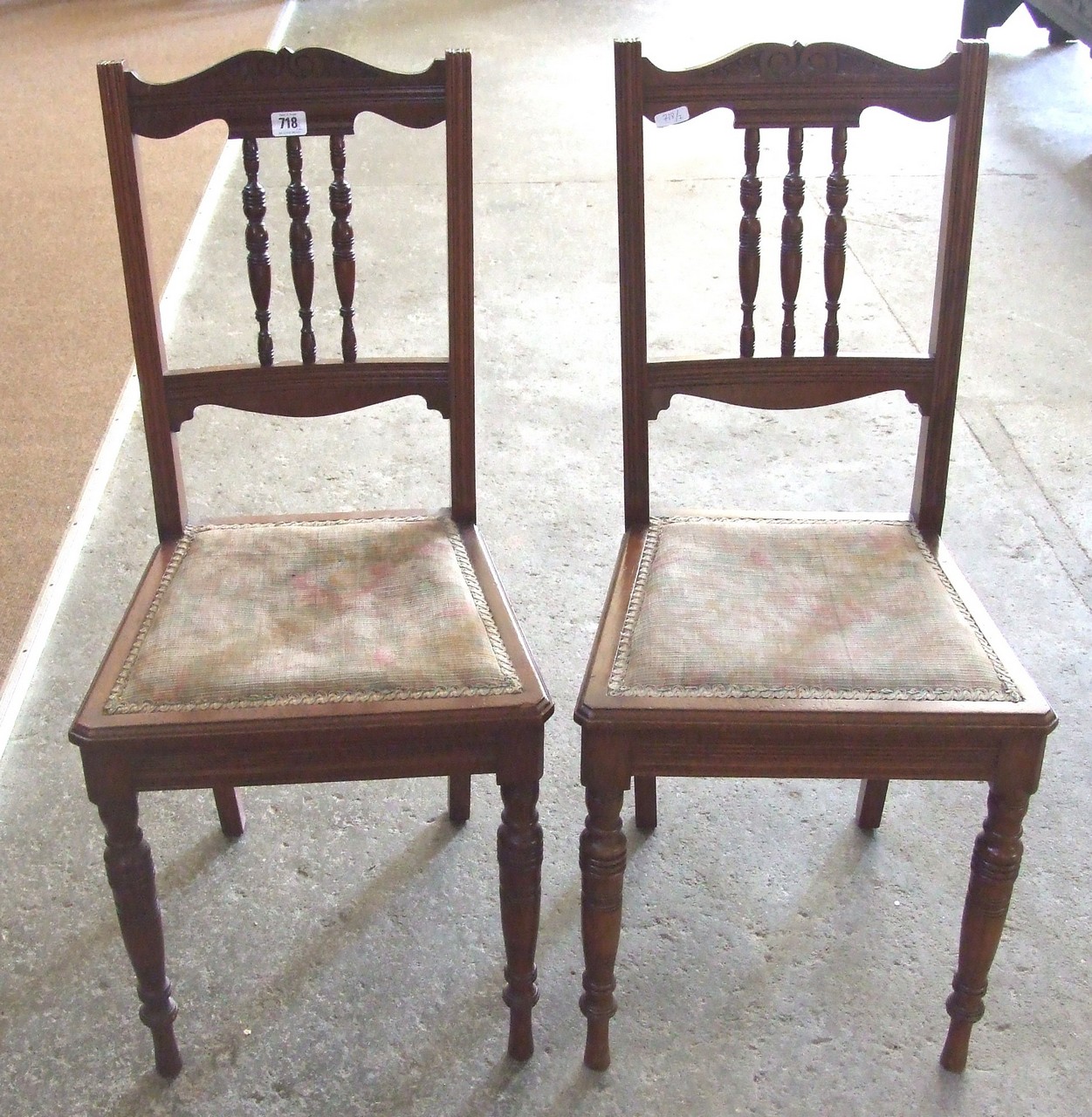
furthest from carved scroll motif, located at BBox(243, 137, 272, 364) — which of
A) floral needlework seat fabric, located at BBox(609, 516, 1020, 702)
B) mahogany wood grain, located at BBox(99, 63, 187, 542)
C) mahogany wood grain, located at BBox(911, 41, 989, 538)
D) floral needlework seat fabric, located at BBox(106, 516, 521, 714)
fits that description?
mahogany wood grain, located at BBox(911, 41, 989, 538)

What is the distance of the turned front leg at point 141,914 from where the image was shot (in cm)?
130

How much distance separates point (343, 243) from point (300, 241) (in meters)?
0.05

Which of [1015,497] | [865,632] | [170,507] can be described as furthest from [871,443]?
[170,507]

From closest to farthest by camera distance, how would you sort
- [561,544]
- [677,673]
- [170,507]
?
[677,673], [170,507], [561,544]

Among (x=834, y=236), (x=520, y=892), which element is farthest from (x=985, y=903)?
(x=834, y=236)

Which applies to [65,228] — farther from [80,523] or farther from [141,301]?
[141,301]

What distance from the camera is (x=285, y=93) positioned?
1.42 meters

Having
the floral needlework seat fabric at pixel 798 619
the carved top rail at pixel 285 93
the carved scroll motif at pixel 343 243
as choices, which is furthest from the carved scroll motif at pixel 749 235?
the carved scroll motif at pixel 343 243

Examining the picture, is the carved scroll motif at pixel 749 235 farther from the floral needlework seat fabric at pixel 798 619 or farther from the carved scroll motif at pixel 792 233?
the floral needlework seat fabric at pixel 798 619

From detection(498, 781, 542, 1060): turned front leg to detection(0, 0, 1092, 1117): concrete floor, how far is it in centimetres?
10

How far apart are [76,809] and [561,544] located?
956mm

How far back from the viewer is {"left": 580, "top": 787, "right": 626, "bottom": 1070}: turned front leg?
52.2 inches

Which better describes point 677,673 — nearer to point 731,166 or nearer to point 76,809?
point 76,809

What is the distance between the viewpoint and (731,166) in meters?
4.25
